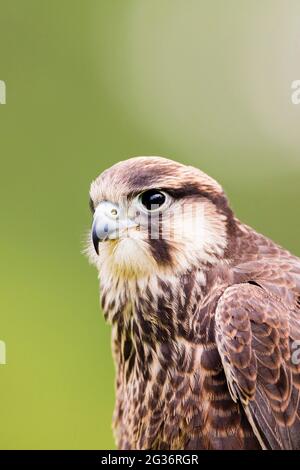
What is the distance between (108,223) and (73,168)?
165cm

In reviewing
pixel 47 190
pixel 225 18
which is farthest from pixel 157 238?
pixel 225 18

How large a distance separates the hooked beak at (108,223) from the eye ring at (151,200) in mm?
83

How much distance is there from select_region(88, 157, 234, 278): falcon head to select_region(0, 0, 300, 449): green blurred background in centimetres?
67

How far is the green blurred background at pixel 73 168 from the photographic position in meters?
4.14

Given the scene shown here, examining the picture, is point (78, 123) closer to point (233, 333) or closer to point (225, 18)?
point (233, 333)

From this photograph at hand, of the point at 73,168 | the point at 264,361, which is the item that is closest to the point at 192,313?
the point at 264,361

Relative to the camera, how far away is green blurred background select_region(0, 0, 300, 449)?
4.14 m

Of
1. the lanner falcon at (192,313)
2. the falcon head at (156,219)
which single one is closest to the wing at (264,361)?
the lanner falcon at (192,313)

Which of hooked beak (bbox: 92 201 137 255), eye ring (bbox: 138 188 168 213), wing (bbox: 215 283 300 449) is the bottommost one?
wing (bbox: 215 283 300 449)

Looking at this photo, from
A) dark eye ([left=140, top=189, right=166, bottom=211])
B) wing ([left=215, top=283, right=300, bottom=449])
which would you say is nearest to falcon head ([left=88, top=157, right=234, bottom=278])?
dark eye ([left=140, top=189, right=166, bottom=211])

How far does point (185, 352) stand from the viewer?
9.44 ft

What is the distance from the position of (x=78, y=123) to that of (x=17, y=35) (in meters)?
1.35

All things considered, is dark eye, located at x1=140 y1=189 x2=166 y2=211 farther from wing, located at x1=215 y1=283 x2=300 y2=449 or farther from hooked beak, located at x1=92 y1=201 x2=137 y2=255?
wing, located at x1=215 y1=283 x2=300 y2=449

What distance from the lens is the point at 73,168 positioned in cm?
449
